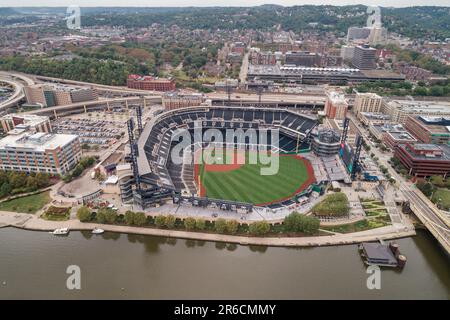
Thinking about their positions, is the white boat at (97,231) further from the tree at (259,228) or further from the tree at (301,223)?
the tree at (301,223)

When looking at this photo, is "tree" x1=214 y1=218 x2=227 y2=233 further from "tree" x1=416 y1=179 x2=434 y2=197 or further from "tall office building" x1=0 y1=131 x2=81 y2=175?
"tree" x1=416 y1=179 x2=434 y2=197

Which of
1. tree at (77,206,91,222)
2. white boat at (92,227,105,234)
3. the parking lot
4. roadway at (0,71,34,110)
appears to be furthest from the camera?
roadway at (0,71,34,110)

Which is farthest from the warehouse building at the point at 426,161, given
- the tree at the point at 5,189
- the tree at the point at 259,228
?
the tree at the point at 5,189

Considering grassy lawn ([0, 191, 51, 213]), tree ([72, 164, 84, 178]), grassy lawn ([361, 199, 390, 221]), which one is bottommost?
grassy lawn ([0, 191, 51, 213])

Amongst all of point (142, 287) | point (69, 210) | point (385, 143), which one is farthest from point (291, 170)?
point (69, 210)

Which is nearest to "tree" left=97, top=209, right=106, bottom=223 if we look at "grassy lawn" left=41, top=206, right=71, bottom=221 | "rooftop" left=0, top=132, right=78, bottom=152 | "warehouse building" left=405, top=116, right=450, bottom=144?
"grassy lawn" left=41, top=206, right=71, bottom=221

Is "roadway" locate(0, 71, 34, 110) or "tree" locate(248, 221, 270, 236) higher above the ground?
"roadway" locate(0, 71, 34, 110)
